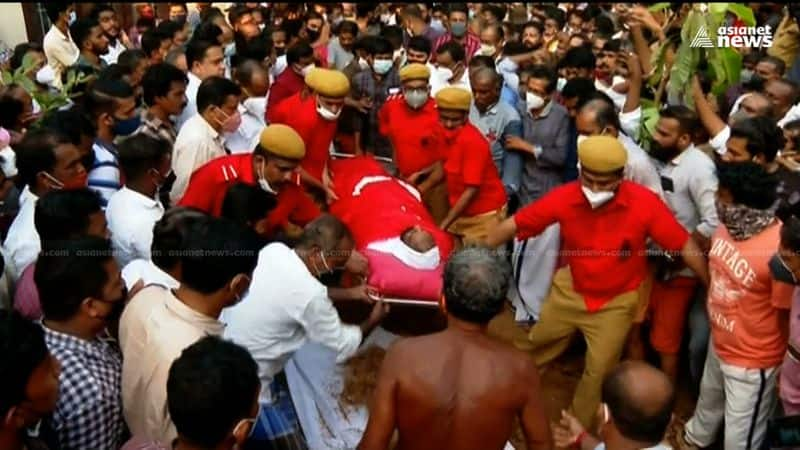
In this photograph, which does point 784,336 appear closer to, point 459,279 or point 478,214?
point 459,279

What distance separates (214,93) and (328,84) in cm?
72

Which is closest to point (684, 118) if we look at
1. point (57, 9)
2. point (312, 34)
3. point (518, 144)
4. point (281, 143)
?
point (518, 144)

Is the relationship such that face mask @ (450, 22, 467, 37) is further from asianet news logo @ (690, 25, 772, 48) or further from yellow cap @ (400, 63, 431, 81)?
yellow cap @ (400, 63, 431, 81)

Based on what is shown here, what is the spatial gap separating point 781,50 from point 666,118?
333cm

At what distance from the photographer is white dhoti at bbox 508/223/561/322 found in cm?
478

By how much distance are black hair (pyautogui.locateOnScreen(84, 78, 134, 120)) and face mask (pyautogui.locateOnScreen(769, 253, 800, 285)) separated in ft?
10.4

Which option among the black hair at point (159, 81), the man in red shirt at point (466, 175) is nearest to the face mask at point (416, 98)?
the man in red shirt at point (466, 175)

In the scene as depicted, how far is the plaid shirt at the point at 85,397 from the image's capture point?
226 centimetres

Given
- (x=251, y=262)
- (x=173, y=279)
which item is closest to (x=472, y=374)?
(x=251, y=262)

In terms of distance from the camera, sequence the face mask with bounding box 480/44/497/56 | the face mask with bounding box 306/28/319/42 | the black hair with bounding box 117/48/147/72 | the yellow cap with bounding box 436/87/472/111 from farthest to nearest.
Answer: the face mask with bounding box 306/28/319/42
the face mask with bounding box 480/44/497/56
the black hair with bounding box 117/48/147/72
the yellow cap with bounding box 436/87/472/111

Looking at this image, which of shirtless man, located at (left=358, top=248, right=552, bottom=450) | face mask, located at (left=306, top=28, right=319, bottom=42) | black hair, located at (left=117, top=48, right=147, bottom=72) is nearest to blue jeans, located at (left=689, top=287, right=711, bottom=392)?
shirtless man, located at (left=358, top=248, right=552, bottom=450)

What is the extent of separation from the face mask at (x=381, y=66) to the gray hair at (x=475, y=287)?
4.02 metres

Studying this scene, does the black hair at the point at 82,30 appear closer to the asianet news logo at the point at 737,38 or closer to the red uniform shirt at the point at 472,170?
the red uniform shirt at the point at 472,170

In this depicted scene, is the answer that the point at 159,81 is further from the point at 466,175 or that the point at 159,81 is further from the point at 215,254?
the point at 215,254
